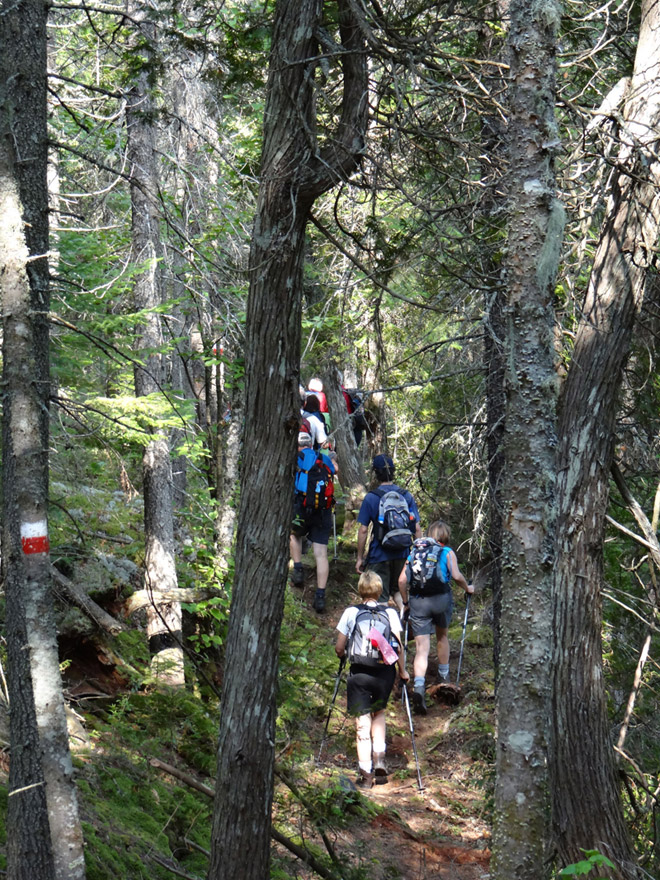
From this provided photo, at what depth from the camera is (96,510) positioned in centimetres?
1042

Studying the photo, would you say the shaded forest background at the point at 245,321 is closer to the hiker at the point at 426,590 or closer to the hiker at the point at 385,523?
the hiker at the point at 426,590

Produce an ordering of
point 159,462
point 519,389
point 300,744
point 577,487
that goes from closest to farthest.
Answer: point 519,389 < point 577,487 < point 300,744 < point 159,462

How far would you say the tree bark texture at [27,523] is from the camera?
4.56 m

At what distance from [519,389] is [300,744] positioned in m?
5.15

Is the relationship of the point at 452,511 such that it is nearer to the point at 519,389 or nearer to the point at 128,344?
the point at 128,344

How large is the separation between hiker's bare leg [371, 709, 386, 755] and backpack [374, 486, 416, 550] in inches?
101

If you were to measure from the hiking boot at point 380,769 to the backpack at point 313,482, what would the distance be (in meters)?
3.79

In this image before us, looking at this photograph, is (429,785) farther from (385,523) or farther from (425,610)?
(385,523)

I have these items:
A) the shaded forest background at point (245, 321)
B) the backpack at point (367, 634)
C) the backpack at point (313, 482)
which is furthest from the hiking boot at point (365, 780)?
the backpack at point (313, 482)

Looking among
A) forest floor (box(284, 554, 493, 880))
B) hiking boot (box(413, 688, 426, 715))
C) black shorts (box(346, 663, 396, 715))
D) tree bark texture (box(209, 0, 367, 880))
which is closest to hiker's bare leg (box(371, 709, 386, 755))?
black shorts (box(346, 663, 396, 715))

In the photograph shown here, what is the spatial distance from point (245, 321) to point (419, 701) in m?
5.25

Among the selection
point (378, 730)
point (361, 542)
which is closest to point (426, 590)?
point (361, 542)

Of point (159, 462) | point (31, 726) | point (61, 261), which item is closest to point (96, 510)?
point (159, 462)

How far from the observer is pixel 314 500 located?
10.8m
